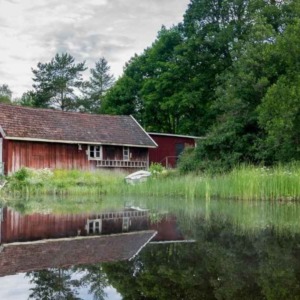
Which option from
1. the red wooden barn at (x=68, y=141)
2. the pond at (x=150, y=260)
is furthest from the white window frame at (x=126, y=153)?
the pond at (x=150, y=260)

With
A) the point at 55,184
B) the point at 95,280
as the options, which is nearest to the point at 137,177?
the point at 55,184

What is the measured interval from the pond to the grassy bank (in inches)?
273

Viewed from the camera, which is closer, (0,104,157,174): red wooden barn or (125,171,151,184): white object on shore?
(125,171,151,184): white object on shore

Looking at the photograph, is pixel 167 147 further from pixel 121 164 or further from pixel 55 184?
pixel 55 184

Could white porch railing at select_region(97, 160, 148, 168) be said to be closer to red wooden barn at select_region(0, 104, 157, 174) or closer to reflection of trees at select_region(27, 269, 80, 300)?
red wooden barn at select_region(0, 104, 157, 174)

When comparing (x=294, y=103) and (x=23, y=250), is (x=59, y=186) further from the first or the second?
(x=23, y=250)

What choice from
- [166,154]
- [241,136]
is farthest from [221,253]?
[166,154]

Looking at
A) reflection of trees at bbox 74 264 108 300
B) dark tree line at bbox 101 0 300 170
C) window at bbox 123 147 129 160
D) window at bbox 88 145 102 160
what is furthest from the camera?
window at bbox 123 147 129 160

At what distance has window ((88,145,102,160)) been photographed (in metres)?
29.8

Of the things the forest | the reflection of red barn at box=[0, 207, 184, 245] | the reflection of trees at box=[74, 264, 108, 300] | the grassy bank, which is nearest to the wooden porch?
the forest

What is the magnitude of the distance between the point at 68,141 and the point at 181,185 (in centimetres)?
1209

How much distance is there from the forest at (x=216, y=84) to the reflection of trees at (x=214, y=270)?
12285 mm

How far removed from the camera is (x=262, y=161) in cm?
2011

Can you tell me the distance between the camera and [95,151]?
98.6ft
